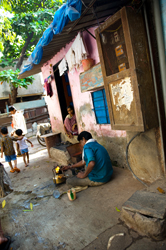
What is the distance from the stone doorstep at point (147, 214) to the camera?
195 centimetres

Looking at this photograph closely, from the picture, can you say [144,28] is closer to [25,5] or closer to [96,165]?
[96,165]

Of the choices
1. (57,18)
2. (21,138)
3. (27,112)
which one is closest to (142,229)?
(57,18)

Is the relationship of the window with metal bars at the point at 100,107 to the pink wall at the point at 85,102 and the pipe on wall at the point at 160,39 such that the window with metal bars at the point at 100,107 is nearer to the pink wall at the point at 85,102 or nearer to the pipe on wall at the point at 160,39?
the pink wall at the point at 85,102

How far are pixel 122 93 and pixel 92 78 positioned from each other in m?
1.33

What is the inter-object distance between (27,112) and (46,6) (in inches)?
357

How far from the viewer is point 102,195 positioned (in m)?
3.19

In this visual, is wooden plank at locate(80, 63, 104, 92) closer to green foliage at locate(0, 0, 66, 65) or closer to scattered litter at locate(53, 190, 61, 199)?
scattered litter at locate(53, 190, 61, 199)

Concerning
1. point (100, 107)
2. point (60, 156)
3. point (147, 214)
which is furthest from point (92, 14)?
point (60, 156)

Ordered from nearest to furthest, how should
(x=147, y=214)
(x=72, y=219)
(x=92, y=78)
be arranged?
(x=147, y=214) < (x=72, y=219) < (x=92, y=78)

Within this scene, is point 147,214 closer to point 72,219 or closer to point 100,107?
point 72,219

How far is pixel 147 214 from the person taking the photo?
206 cm

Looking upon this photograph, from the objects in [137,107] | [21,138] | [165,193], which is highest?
[137,107]

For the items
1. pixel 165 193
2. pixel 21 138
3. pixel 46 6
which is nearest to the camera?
pixel 165 193

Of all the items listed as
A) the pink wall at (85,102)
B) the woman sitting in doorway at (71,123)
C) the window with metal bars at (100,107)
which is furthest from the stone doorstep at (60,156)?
the window with metal bars at (100,107)
